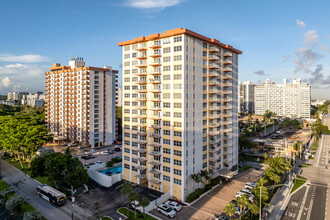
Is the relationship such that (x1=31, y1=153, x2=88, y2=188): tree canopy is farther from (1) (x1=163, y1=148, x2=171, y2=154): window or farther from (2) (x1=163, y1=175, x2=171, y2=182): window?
(1) (x1=163, y1=148, x2=171, y2=154): window

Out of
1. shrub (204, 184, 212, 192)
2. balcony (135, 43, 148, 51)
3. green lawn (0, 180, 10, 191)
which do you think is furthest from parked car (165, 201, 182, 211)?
green lawn (0, 180, 10, 191)

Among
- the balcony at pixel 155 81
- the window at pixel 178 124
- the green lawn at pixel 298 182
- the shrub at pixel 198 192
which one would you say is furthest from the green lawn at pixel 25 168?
the green lawn at pixel 298 182

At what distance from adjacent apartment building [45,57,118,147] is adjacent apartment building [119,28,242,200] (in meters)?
49.2

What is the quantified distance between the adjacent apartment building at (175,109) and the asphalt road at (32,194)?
2048cm

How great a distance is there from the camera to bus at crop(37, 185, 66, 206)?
54.6m

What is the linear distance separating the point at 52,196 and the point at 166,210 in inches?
1119

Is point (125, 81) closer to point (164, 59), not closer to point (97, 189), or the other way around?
point (164, 59)

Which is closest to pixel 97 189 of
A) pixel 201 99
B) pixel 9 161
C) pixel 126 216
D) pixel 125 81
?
pixel 126 216

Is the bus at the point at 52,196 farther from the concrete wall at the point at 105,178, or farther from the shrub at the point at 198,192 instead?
the shrub at the point at 198,192

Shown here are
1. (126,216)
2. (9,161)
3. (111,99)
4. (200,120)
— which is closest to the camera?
(126,216)

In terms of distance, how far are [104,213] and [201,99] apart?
38223 millimetres

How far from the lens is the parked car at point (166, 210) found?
164 ft

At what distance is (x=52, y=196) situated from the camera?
2174 inches

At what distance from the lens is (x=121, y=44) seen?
70.2 meters
